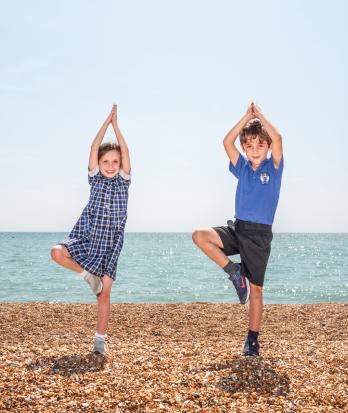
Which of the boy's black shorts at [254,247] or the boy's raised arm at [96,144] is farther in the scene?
the boy's raised arm at [96,144]

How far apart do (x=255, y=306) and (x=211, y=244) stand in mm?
852

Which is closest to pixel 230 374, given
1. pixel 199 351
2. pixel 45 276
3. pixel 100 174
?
pixel 199 351

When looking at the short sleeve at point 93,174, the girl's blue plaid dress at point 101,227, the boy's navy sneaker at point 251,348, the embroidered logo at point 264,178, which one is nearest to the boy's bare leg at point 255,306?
the boy's navy sneaker at point 251,348

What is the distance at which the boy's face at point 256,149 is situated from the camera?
18.8 feet

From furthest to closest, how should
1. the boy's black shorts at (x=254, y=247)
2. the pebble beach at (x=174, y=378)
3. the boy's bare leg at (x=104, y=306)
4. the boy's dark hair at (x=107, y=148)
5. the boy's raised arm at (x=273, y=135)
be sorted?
1. the boy's dark hair at (x=107, y=148)
2. the boy's bare leg at (x=104, y=306)
3. the boy's black shorts at (x=254, y=247)
4. the boy's raised arm at (x=273, y=135)
5. the pebble beach at (x=174, y=378)

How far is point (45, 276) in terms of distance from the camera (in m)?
28.8

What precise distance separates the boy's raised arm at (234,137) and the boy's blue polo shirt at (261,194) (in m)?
0.30

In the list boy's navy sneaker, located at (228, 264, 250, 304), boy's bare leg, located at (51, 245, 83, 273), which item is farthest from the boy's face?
boy's bare leg, located at (51, 245, 83, 273)

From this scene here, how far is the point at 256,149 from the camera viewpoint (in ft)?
18.8

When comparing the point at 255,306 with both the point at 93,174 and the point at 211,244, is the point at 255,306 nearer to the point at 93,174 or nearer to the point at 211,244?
the point at 211,244

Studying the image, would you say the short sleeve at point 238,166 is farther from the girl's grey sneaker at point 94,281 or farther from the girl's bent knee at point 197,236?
the girl's grey sneaker at point 94,281

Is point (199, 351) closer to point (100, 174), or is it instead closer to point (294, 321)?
point (100, 174)

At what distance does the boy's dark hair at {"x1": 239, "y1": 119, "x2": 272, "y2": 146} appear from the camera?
5.70 metres

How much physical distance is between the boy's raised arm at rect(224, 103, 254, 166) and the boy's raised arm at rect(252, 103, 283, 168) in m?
0.08
